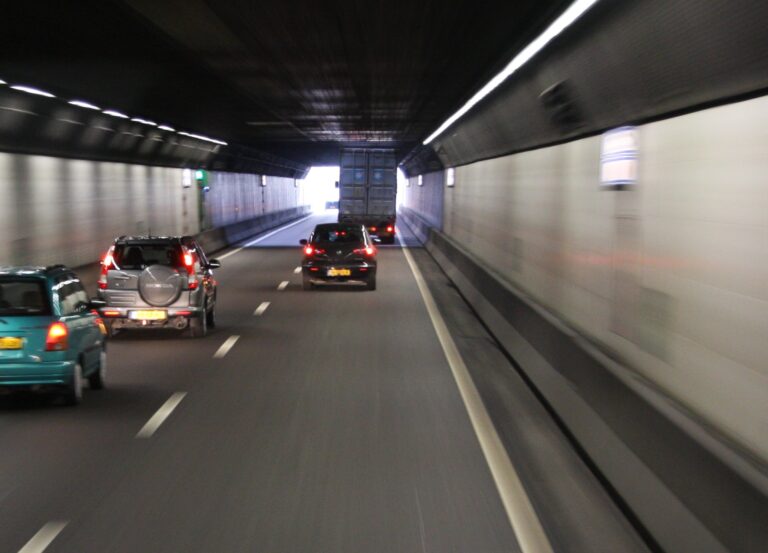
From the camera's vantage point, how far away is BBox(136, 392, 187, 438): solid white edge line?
9812 mm

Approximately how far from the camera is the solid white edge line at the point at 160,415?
32.2 ft

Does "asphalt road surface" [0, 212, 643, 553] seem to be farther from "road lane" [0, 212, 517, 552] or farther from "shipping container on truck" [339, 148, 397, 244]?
"shipping container on truck" [339, 148, 397, 244]

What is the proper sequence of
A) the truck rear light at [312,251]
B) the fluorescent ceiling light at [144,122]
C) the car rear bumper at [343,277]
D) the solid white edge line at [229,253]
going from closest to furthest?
the car rear bumper at [343,277] → the truck rear light at [312,251] → the fluorescent ceiling light at [144,122] → the solid white edge line at [229,253]

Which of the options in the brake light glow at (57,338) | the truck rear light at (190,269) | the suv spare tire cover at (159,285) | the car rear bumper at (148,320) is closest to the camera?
the brake light glow at (57,338)

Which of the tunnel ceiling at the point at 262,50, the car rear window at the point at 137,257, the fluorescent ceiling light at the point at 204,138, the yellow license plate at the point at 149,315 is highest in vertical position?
the tunnel ceiling at the point at 262,50

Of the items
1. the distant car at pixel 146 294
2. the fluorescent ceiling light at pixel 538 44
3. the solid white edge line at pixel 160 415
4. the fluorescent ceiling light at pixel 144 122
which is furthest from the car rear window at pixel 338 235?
the solid white edge line at pixel 160 415

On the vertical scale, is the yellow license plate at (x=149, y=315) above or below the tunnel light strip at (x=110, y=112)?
below

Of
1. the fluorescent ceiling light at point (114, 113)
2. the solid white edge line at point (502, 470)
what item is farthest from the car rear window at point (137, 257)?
the fluorescent ceiling light at point (114, 113)

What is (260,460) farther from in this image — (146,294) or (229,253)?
(229,253)

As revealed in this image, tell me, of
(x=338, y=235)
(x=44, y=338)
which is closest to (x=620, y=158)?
(x=44, y=338)

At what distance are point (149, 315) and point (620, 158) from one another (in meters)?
9.13

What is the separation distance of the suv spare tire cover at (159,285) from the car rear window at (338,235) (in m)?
9.36

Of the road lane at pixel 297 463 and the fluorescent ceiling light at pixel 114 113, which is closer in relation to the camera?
the road lane at pixel 297 463

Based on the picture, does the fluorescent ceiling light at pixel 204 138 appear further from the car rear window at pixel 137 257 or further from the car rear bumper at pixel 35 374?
the car rear bumper at pixel 35 374
